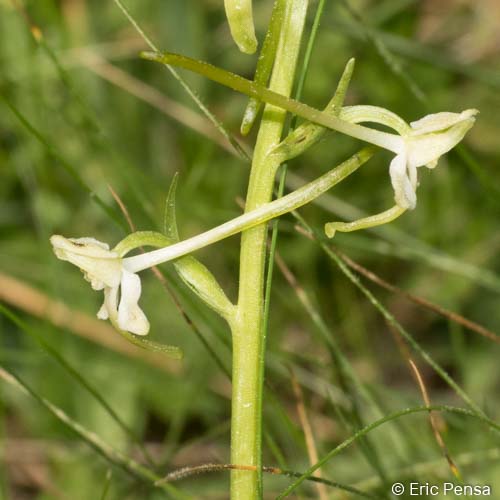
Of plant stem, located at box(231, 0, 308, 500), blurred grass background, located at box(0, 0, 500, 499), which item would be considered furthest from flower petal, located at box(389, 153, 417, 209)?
blurred grass background, located at box(0, 0, 500, 499)

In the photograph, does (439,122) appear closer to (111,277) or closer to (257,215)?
(257,215)


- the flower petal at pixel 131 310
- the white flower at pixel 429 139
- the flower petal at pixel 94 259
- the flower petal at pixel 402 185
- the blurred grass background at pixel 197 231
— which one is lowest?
the flower petal at pixel 131 310

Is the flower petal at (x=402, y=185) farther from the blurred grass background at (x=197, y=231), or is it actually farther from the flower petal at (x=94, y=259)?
the blurred grass background at (x=197, y=231)

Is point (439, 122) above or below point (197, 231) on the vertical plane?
below

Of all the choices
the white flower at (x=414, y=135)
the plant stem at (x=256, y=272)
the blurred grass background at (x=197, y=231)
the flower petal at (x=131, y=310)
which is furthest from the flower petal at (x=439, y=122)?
the blurred grass background at (x=197, y=231)

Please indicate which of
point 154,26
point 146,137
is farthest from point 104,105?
point 154,26

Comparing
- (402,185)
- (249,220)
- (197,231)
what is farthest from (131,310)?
(197,231)

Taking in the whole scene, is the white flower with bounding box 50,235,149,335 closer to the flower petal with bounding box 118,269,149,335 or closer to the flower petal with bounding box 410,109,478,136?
the flower petal with bounding box 118,269,149,335
